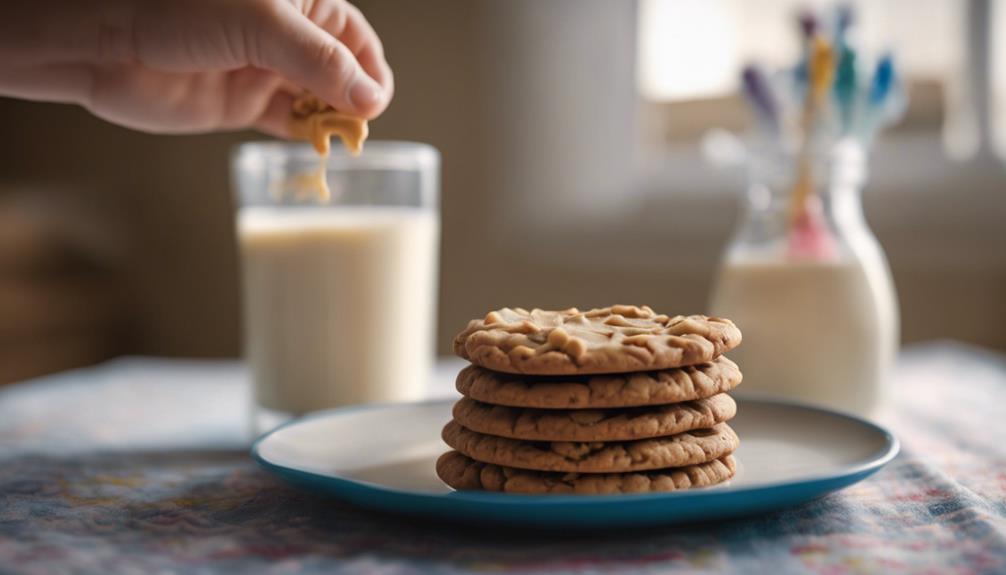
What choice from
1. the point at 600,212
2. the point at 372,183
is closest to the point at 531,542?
the point at 372,183

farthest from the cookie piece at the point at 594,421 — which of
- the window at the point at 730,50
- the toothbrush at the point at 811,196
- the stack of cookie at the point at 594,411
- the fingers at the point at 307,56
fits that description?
the window at the point at 730,50

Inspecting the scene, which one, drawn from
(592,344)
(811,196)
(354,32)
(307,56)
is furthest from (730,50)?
(592,344)

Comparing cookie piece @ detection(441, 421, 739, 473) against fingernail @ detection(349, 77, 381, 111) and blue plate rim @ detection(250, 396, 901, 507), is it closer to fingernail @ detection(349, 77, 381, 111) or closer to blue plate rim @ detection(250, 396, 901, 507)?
blue plate rim @ detection(250, 396, 901, 507)

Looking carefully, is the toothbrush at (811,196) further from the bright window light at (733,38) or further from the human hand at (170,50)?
the bright window light at (733,38)

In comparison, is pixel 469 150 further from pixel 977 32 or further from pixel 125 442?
pixel 125 442

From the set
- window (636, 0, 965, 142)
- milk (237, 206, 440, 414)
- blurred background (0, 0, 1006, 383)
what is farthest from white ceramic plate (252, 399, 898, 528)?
window (636, 0, 965, 142)

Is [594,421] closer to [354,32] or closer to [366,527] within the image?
[366,527]
